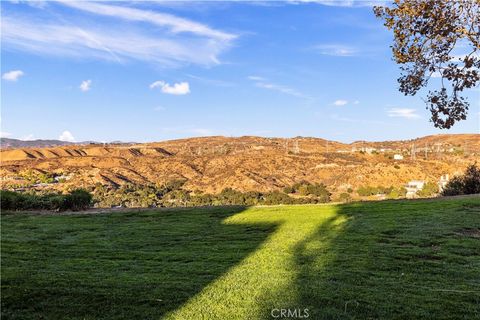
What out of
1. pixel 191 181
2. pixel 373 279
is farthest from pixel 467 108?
pixel 191 181

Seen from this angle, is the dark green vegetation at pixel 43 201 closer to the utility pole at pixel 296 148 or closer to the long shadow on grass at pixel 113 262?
the long shadow on grass at pixel 113 262

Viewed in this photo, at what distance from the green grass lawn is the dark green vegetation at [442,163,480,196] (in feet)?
30.5

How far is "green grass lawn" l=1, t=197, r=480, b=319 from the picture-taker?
6.30 metres

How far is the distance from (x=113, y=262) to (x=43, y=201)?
13.2 meters

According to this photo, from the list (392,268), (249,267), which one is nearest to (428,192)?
(392,268)

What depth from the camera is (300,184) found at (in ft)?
161

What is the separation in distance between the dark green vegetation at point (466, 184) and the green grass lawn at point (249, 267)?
929 centimetres

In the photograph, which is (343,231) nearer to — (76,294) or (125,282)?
(125,282)

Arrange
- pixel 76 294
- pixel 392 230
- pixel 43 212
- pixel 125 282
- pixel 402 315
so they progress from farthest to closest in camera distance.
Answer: pixel 43 212, pixel 392 230, pixel 125 282, pixel 76 294, pixel 402 315

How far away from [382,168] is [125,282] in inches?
1960

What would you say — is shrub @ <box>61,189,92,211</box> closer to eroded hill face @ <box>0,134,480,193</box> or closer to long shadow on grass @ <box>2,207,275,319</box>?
long shadow on grass @ <box>2,207,275,319</box>

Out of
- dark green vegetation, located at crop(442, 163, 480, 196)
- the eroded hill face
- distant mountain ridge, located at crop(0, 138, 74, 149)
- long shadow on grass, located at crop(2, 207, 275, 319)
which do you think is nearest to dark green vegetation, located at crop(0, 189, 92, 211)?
long shadow on grass, located at crop(2, 207, 275, 319)

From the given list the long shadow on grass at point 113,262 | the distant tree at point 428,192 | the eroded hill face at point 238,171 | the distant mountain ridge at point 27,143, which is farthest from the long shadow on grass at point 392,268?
the distant mountain ridge at point 27,143

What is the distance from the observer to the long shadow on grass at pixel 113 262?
6.45 m
